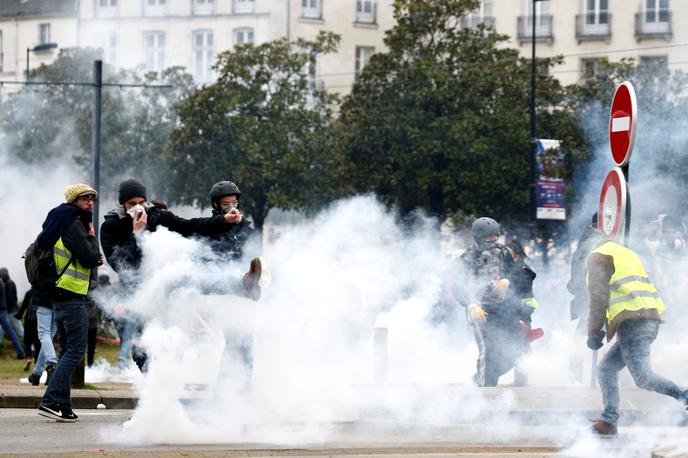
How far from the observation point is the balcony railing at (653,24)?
2079 inches

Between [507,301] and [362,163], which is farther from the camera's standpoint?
[362,163]

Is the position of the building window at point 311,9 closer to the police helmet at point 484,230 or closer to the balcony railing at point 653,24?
the balcony railing at point 653,24

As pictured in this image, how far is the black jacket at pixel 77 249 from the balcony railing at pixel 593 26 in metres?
46.4

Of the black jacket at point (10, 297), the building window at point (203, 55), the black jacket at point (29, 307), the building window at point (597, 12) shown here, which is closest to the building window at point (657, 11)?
the building window at point (597, 12)

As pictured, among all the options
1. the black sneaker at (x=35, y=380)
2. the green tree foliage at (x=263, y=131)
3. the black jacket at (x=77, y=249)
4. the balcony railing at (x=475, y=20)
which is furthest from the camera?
the balcony railing at (x=475, y=20)

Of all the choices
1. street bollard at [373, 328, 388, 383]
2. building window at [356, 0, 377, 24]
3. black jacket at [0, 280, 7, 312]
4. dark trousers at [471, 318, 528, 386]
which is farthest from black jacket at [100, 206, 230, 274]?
building window at [356, 0, 377, 24]

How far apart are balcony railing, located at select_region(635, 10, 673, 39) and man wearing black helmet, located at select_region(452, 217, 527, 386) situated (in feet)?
139

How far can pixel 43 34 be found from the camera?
54.5m

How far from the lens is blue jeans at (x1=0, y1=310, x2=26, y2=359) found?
1852 cm

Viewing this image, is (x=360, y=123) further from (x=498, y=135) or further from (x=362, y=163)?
(x=498, y=135)

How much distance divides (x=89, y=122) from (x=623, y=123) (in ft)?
105

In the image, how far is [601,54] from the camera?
176ft

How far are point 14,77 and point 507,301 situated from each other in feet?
151

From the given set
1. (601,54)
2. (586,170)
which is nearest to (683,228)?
(586,170)
